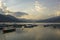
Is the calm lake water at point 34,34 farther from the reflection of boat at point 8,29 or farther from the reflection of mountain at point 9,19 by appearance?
the reflection of mountain at point 9,19

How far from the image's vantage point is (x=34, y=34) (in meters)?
2.89

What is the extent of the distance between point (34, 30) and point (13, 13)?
1.49ft

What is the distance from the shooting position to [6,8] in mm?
2943

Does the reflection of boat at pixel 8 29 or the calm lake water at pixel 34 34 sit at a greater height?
the reflection of boat at pixel 8 29

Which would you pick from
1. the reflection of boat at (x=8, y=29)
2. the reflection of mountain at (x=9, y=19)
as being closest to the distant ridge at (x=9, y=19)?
the reflection of mountain at (x=9, y=19)

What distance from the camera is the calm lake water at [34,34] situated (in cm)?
285

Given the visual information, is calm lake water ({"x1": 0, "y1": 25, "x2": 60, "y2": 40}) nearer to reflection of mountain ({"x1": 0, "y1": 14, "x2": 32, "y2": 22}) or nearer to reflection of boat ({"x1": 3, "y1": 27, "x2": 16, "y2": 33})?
reflection of boat ({"x1": 3, "y1": 27, "x2": 16, "y2": 33})

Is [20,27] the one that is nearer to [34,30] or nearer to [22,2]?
[34,30]

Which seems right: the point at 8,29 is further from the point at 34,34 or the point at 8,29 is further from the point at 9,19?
the point at 34,34

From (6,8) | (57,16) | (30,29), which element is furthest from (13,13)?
(57,16)

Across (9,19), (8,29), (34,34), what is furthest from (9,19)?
(34,34)

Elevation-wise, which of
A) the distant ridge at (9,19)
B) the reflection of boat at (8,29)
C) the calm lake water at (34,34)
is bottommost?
the calm lake water at (34,34)

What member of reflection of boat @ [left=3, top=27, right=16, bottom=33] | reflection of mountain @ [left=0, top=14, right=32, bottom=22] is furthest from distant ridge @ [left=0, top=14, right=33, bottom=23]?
reflection of boat @ [left=3, top=27, right=16, bottom=33]

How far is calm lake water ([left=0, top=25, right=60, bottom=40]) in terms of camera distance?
2.85 metres
